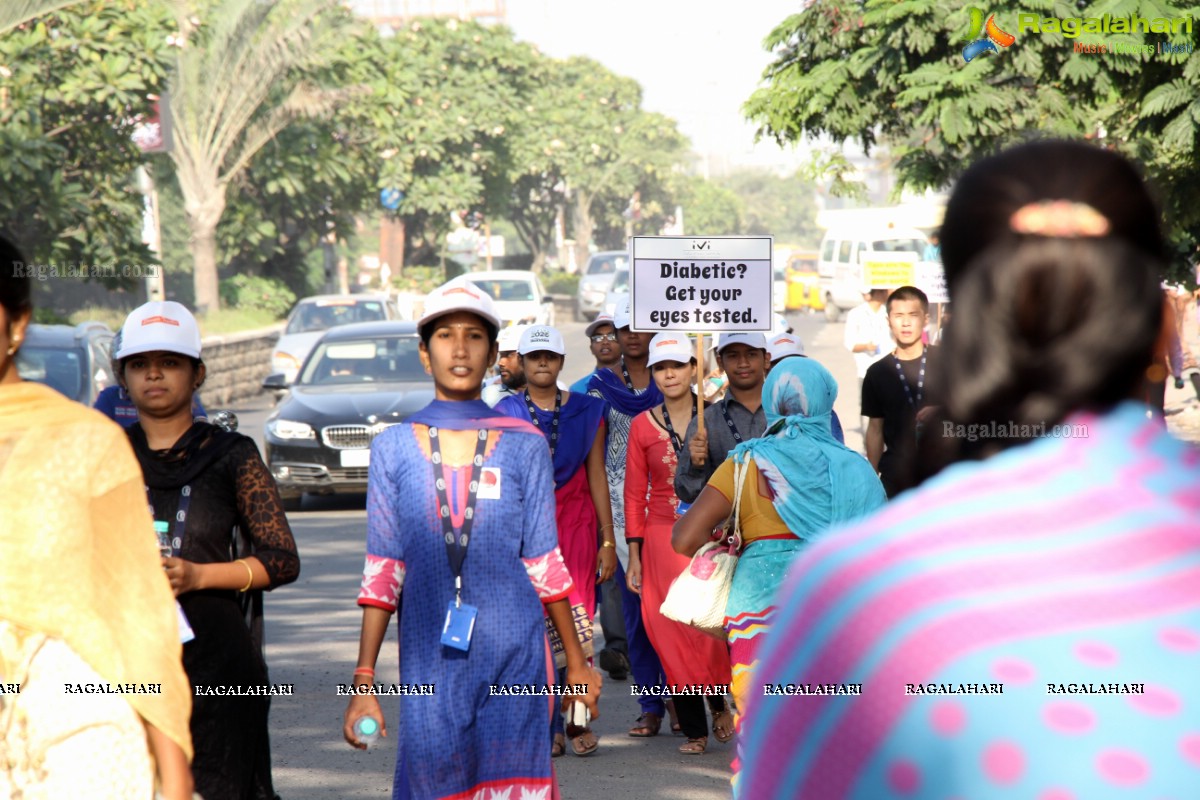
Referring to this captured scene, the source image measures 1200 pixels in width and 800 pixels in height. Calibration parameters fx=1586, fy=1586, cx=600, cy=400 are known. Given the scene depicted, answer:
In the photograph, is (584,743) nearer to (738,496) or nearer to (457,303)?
(738,496)

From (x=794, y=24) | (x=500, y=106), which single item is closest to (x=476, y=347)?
(x=794, y=24)

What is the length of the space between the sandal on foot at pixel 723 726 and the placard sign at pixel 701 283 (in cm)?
205

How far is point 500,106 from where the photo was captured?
49.3 m

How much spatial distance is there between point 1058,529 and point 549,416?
18.6 feet

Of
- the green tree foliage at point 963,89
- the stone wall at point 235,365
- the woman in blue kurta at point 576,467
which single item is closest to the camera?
the woman in blue kurta at point 576,467

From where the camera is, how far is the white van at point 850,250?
3503 centimetres

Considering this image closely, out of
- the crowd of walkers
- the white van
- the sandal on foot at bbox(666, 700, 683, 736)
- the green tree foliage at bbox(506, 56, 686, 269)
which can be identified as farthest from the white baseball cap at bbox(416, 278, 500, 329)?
the green tree foliage at bbox(506, 56, 686, 269)

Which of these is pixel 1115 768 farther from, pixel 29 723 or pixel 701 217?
pixel 701 217

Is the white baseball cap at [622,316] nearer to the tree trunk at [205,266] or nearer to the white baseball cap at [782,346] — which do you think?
the white baseball cap at [782,346]

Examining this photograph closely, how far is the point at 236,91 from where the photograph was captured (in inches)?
1078

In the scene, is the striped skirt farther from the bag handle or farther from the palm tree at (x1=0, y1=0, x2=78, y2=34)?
the palm tree at (x1=0, y1=0, x2=78, y2=34)

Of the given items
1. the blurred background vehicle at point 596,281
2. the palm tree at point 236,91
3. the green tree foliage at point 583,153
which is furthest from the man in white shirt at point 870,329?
the green tree foliage at point 583,153

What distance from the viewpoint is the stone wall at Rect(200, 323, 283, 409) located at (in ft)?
81.9

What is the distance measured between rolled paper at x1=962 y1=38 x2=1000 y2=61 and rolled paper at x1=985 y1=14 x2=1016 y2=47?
0.22 feet
